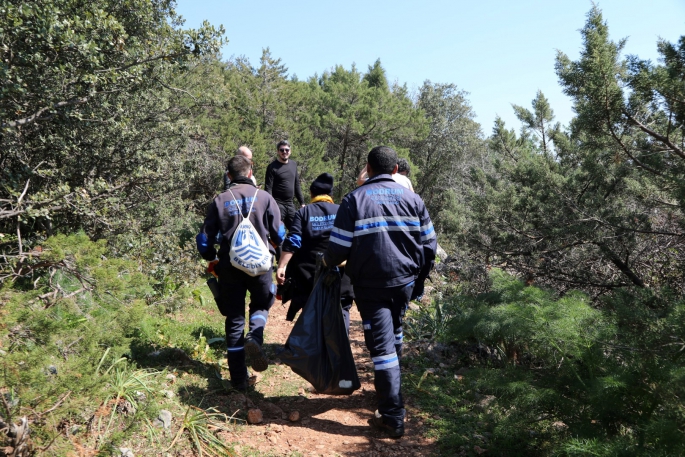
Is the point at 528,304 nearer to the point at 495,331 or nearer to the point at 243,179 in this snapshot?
A: the point at 495,331

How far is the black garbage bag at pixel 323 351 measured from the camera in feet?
13.0

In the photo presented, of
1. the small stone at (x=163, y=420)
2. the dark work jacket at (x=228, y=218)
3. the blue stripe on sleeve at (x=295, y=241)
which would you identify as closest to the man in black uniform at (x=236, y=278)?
the dark work jacket at (x=228, y=218)

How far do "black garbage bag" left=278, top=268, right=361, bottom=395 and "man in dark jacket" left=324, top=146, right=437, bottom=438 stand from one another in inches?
8.2

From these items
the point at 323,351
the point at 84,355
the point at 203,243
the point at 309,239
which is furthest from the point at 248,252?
the point at 84,355

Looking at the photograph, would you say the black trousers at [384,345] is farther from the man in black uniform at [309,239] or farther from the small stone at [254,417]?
the small stone at [254,417]

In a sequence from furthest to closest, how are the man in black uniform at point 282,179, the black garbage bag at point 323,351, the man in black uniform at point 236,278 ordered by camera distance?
the man in black uniform at point 282,179 → the man in black uniform at point 236,278 → the black garbage bag at point 323,351

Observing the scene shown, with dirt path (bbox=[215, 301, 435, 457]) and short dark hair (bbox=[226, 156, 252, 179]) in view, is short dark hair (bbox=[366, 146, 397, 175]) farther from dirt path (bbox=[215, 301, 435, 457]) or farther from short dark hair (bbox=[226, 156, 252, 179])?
dirt path (bbox=[215, 301, 435, 457])

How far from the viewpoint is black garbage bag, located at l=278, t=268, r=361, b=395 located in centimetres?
397

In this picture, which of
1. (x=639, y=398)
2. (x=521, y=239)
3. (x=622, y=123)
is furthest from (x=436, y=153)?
(x=639, y=398)

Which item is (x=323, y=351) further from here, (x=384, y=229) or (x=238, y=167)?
(x=238, y=167)

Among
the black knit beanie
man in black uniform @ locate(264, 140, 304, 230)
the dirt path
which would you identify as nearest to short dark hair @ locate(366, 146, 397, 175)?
the black knit beanie

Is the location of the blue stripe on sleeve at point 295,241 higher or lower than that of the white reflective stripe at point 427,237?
higher

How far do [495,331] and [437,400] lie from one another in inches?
38.8

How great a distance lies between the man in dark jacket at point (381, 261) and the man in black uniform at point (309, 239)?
0.73 m
